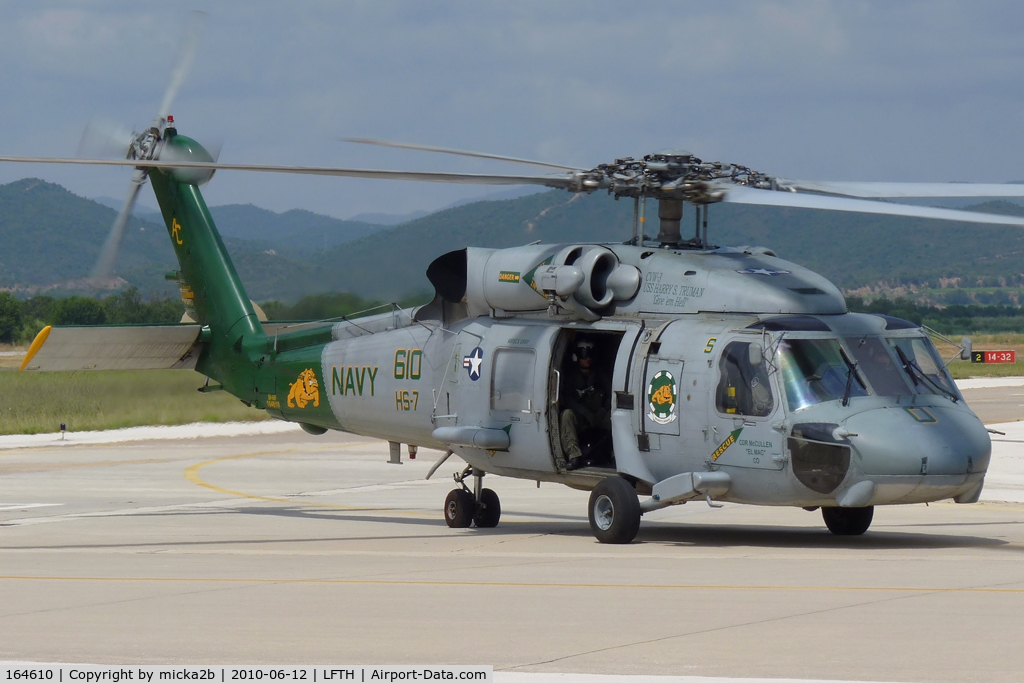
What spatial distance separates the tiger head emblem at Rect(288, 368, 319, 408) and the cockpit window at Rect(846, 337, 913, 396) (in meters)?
8.06

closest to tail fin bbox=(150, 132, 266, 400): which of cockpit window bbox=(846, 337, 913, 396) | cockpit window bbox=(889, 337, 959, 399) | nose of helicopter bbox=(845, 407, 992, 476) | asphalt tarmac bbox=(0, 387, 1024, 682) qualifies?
asphalt tarmac bbox=(0, 387, 1024, 682)

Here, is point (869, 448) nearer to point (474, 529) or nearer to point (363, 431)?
point (474, 529)

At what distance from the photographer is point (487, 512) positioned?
17.0 metres

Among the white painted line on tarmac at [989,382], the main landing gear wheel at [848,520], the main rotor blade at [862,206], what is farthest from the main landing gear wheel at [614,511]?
the white painted line on tarmac at [989,382]

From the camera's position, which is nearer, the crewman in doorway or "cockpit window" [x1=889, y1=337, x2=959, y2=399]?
"cockpit window" [x1=889, y1=337, x2=959, y2=399]

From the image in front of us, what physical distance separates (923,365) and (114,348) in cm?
1165

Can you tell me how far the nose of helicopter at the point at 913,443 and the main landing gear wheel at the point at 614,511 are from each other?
2.54 metres

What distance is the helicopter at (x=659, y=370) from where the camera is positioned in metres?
13.0

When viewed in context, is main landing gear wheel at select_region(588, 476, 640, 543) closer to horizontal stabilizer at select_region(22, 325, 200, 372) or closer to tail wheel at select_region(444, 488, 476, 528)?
tail wheel at select_region(444, 488, 476, 528)

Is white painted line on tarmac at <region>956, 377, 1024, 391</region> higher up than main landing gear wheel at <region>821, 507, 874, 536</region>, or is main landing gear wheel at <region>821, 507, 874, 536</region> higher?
white painted line on tarmac at <region>956, 377, 1024, 391</region>

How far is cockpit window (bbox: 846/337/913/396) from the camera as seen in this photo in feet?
43.4
